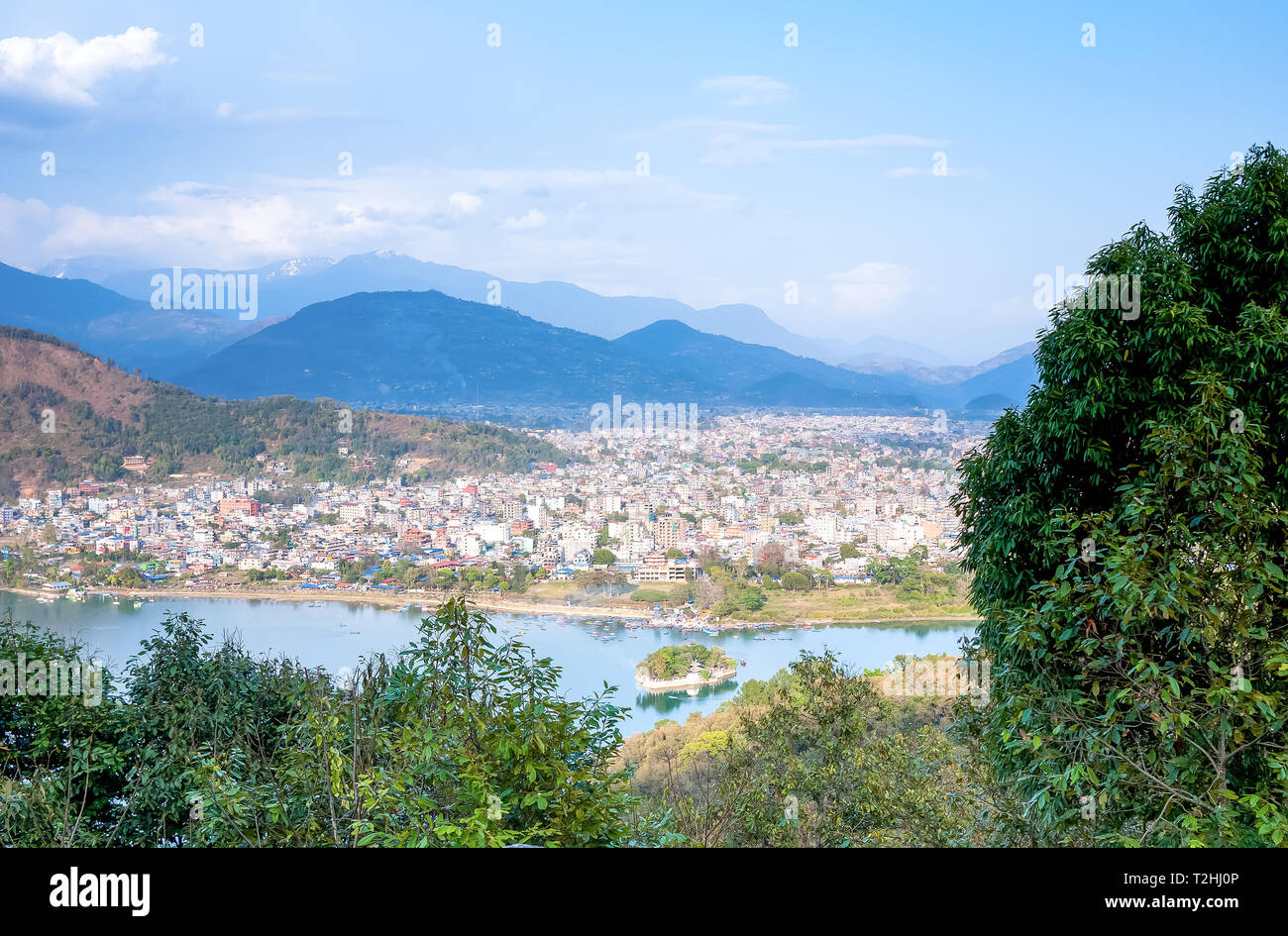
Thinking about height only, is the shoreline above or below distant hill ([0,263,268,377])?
below

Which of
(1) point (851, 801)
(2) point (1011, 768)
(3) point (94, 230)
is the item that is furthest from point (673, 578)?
(3) point (94, 230)

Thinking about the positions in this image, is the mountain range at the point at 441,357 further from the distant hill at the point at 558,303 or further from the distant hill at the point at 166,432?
the distant hill at the point at 166,432

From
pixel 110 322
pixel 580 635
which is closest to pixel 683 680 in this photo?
pixel 580 635

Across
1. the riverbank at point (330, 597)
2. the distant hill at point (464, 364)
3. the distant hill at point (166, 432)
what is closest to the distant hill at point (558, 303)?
the distant hill at point (464, 364)

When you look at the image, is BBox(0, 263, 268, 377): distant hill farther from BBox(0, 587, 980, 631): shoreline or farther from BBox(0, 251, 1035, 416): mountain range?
BBox(0, 587, 980, 631): shoreline

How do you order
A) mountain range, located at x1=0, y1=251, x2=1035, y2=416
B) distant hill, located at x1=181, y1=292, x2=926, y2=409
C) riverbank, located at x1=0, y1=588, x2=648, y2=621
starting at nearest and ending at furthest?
riverbank, located at x1=0, y1=588, x2=648, y2=621
mountain range, located at x1=0, y1=251, x2=1035, y2=416
distant hill, located at x1=181, y1=292, x2=926, y2=409

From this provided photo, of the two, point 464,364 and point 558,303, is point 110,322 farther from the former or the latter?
point 558,303

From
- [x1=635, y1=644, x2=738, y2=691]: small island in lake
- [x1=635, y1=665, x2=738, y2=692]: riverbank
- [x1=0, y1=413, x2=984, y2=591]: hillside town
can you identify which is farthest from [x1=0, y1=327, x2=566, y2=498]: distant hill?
[x1=635, y1=665, x2=738, y2=692]: riverbank

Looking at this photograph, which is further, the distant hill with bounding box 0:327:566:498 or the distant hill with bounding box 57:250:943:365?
the distant hill with bounding box 57:250:943:365
